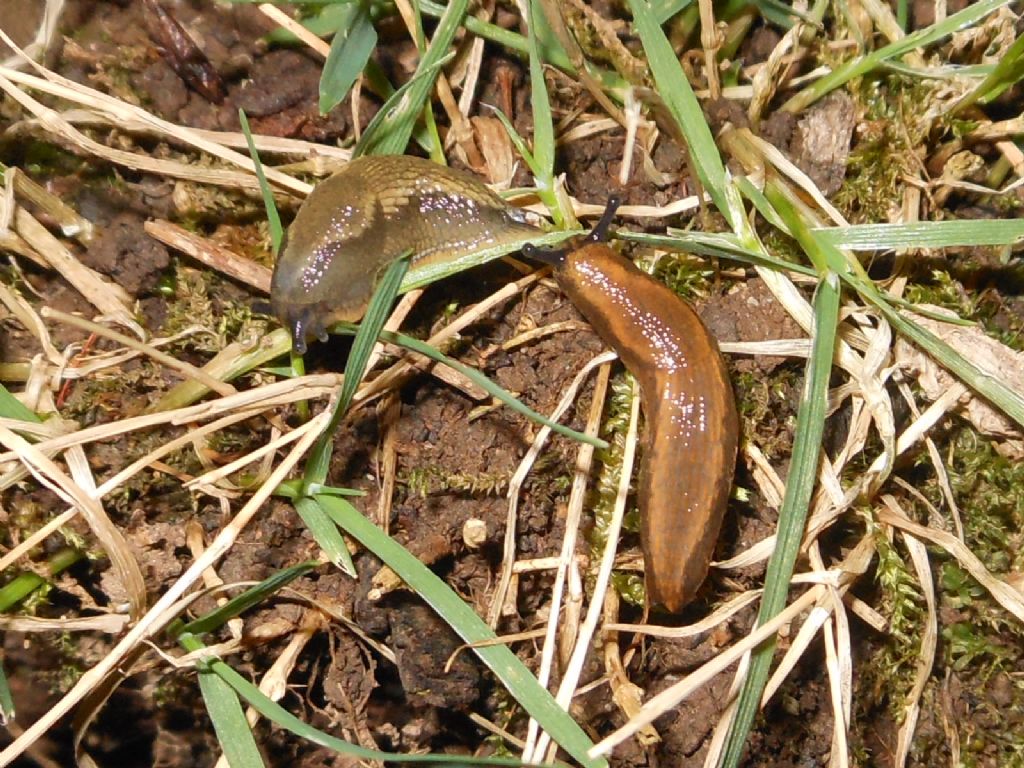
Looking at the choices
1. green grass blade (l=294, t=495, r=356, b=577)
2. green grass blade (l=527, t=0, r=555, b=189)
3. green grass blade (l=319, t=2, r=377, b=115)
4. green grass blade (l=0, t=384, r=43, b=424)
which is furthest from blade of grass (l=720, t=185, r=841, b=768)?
green grass blade (l=0, t=384, r=43, b=424)

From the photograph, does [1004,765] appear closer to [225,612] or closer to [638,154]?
[638,154]

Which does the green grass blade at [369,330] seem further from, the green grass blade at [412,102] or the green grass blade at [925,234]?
the green grass blade at [925,234]

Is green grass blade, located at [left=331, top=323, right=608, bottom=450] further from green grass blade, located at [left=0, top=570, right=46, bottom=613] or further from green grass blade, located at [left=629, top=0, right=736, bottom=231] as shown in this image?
green grass blade, located at [left=0, top=570, right=46, bottom=613]

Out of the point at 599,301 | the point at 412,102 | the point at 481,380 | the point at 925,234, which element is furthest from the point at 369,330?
the point at 925,234

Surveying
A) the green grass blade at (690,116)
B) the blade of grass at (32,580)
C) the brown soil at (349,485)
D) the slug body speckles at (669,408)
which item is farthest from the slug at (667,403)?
the blade of grass at (32,580)

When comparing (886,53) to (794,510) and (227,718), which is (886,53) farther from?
(227,718)

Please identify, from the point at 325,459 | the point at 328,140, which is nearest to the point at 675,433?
the point at 325,459
